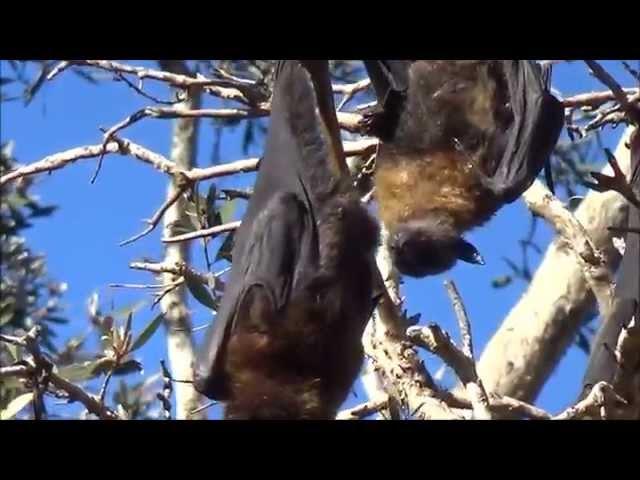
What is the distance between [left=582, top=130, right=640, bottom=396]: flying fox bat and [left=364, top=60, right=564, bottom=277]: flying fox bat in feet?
1.60

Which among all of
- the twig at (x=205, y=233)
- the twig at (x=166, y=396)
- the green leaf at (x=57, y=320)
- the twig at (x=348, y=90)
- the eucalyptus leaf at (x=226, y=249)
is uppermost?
the twig at (x=348, y=90)

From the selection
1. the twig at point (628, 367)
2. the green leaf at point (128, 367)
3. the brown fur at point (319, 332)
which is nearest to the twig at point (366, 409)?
the brown fur at point (319, 332)

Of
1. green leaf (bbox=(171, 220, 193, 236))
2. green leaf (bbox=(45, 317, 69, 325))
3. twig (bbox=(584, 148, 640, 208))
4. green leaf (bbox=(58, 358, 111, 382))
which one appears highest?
twig (bbox=(584, 148, 640, 208))

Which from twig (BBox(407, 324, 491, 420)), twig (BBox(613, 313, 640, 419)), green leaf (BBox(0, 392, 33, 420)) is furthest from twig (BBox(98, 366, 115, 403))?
twig (BBox(613, 313, 640, 419))

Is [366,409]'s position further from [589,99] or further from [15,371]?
[589,99]

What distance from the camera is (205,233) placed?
163 inches

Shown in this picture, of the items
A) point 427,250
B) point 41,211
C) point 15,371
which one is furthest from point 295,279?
point 41,211

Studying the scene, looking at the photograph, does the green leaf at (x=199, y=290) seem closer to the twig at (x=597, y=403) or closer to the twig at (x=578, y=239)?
the twig at (x=578, y=239)

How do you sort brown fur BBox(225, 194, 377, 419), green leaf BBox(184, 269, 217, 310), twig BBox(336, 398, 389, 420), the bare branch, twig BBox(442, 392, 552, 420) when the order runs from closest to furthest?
1. twig BBox(442, 392, 552, 420)
2. brown fur BBox(225, 194, 377, 419)
3. twig BBox(336, 398, 389, 420)
4. green leaf BBox(184, 269, 217, 310)
5. the bare branch

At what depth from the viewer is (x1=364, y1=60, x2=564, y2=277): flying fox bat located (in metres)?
4.65

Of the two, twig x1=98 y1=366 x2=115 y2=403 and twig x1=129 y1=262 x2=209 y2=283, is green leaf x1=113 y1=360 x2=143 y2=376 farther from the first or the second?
twig x1=129 y1=262 x2=209 y2=283

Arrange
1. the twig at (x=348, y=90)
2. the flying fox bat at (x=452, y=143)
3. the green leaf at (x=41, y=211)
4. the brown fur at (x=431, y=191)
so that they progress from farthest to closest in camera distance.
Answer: the green leaf at (x=41, y=211)
the twig at (x=348, y=90)
the brown fur at (x=431, y=191)
the flying fox bat at (x=452, y=143)

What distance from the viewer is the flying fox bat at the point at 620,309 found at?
383 cm
